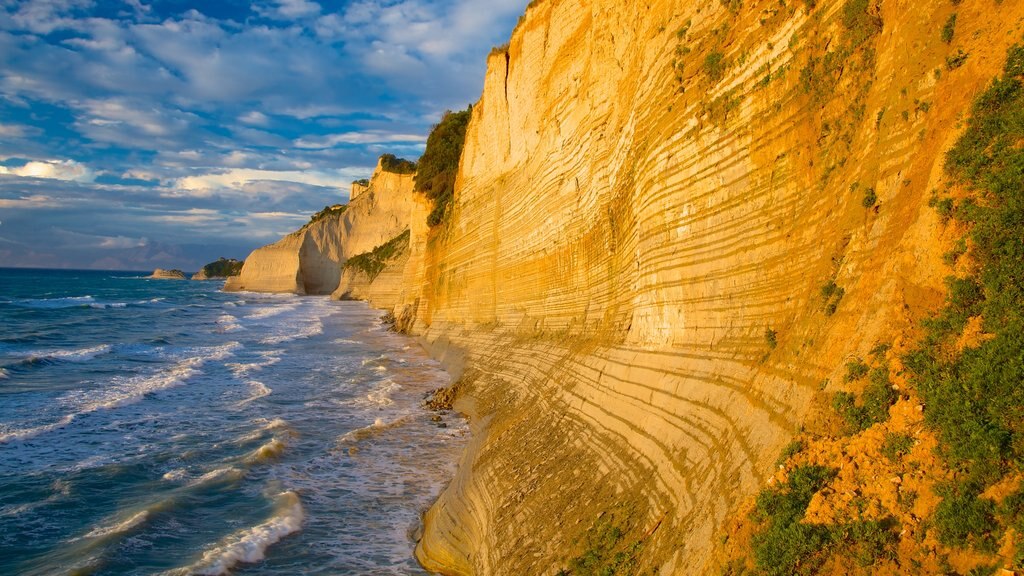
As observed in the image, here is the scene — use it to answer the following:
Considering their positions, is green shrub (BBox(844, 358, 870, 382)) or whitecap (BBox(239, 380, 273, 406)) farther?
whitecap (BBox(239, 380, 273, 406))

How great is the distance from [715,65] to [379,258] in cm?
6474

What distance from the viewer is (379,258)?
7131cm

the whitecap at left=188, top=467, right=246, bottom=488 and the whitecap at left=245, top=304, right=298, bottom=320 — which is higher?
the whitecap at left=245, top=304, right=298, bottom=320

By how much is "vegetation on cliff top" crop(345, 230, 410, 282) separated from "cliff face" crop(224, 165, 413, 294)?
8.47 metres

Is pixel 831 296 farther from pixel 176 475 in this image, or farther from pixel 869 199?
pixel 176 475

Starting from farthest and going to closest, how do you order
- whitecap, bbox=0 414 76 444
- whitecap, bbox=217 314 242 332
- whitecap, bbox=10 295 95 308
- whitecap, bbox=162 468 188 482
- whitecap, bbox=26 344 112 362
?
whitecap, bbox=10 295 95 308, whitecap, bbox=217 314 242 332, whitecap, bbox=26 344 112 362, whitecap, bbox=0 414 76 444, whitecap, bbox=162 468 188 482

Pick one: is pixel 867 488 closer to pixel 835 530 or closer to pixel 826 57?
pixel 835 530

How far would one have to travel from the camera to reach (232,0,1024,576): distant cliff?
4289 mm

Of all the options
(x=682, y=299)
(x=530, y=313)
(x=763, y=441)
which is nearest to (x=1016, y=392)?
(x=763, y=441)

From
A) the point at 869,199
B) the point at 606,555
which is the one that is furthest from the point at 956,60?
the point at 606,555

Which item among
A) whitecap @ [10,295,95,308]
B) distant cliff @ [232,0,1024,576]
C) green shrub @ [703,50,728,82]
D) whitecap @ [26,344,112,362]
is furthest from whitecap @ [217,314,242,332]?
green shrub @ [703,50,728,82]

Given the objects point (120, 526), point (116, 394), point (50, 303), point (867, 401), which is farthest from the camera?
point (50, 303)

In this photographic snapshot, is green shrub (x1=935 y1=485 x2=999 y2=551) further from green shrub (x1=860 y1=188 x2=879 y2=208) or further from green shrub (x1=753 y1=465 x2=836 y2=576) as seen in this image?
green shrub (x1=860 y1=188 x2=879 y2=208)

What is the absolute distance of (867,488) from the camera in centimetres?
439
